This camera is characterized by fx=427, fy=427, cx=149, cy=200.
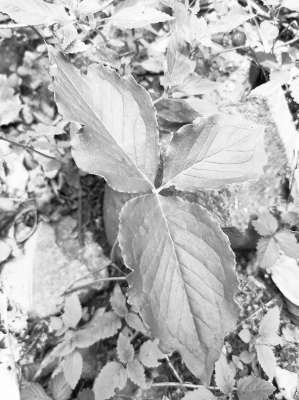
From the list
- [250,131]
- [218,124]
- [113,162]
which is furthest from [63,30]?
[250,131]

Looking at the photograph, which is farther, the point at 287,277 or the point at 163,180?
the point at 287,277

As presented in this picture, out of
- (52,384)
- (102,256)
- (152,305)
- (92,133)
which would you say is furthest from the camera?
(102,256)

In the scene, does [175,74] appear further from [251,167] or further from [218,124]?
[251,167]

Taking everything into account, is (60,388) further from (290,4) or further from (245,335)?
(290,4)

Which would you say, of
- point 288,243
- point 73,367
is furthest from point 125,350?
point 288,243

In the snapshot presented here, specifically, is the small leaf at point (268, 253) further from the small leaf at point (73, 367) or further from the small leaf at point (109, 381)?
the small leaf at point (73, 367)

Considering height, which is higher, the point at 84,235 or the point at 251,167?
the point at 251,167
